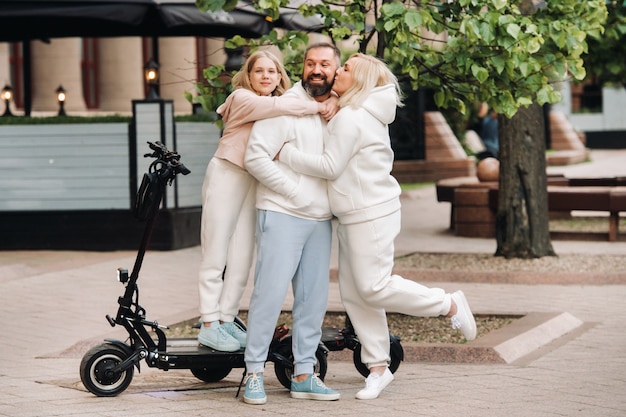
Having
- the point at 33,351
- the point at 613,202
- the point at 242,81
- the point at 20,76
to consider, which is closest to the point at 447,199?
the point at 613,202

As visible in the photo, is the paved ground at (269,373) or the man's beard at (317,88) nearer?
the paved ground at (269,373)

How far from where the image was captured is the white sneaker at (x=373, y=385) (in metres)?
Result: 6.95

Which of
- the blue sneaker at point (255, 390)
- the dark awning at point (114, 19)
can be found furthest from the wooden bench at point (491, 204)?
the blue sneaker at point (255, 390)

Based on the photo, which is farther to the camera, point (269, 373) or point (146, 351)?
point (269, 373)

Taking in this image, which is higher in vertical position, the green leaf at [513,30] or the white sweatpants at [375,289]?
the green leaf at [513,30]

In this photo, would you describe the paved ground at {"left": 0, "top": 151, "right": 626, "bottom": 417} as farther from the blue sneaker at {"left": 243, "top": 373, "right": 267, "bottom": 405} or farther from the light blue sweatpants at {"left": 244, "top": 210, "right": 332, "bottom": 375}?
the light blue sweatpants at {"left": 244, "top": 210, "right": 332, "bottom": 375}

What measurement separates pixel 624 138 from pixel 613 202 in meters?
29.6

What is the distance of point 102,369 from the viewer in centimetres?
698

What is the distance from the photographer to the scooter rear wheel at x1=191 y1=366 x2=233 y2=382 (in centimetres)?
747

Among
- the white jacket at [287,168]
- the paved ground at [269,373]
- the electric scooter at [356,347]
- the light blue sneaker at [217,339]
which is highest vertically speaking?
the white jacket at [287,168]

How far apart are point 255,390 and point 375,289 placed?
83cm

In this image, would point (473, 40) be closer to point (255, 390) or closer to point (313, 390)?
point (313, 390)

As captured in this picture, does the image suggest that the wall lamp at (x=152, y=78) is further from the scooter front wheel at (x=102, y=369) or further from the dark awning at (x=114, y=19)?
the scooter front wheel at (x=102, y=369)

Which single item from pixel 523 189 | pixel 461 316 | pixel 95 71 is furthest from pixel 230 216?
pixel 95 71
